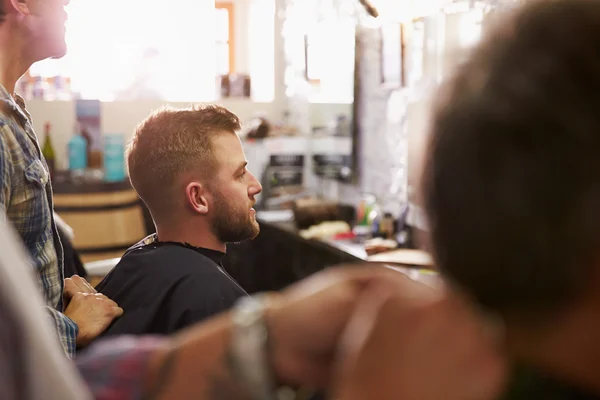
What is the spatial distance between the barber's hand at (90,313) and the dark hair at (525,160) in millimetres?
1244

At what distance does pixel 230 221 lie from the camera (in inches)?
74.7

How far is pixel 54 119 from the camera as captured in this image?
490 centimetres

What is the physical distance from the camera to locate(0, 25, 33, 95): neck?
5.01 ft

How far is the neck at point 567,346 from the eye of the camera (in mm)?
392

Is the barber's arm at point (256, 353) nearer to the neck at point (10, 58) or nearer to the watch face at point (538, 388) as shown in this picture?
the watch face at point (538, 388)

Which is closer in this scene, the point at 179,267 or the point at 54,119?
the point at 179,267

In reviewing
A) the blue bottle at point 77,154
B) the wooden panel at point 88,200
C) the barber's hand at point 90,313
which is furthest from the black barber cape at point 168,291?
the blue bottle at point 77,154

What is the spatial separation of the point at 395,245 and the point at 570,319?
268 cm

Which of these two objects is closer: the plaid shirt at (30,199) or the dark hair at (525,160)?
the dark hair at (525,160)

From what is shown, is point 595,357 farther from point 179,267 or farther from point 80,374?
point 179,267

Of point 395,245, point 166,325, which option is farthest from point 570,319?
point 395,245

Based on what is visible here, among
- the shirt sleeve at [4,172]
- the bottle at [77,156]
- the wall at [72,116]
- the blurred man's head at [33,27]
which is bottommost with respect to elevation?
the bottle at [77,156]

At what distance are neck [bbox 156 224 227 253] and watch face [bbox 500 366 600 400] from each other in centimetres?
150

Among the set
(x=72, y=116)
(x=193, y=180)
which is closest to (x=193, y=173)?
(x=193, y=180)
